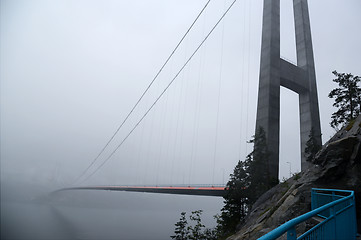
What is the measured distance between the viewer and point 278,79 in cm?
2544

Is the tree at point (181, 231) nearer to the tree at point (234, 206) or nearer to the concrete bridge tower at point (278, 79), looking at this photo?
the tree at point (234, 206)

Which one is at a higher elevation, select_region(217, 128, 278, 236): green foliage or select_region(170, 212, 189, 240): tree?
select_region(217, 128, 278, 236): green foliage

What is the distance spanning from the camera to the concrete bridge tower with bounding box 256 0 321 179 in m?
23.7

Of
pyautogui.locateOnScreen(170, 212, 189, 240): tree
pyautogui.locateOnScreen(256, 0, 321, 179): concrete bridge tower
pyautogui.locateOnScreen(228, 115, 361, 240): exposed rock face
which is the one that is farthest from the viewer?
pyautogui.locateOnScreen(170, 212, 189, 240): tree

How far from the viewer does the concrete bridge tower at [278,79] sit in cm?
2374

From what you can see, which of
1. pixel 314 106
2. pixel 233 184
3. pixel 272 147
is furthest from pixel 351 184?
pixel 314 106

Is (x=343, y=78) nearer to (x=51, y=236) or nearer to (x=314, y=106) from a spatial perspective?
(x=314, y=106)

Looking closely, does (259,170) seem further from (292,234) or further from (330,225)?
(292,234)

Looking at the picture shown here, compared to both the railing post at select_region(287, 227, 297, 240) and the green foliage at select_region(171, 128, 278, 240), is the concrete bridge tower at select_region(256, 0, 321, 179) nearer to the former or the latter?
the green foliage at select_region(171, 128, 278, 240)

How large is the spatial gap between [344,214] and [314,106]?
28944 millimetres

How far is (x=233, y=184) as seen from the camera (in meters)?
20.2

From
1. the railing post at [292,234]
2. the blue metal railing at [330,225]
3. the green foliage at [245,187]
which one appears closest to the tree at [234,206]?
the green foliage at [245,187]

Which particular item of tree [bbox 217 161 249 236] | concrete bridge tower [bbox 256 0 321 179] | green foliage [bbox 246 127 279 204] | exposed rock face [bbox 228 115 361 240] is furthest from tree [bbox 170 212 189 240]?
exposed rock face [bbox 228 115 361 240]

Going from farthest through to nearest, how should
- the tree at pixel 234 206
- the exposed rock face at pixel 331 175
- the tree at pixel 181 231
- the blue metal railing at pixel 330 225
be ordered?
the tree at pixel 181 231, the tree at pixel 234 206, the exposed rock face at pixel 331 175, the blue metal railing at pixel 330 225
